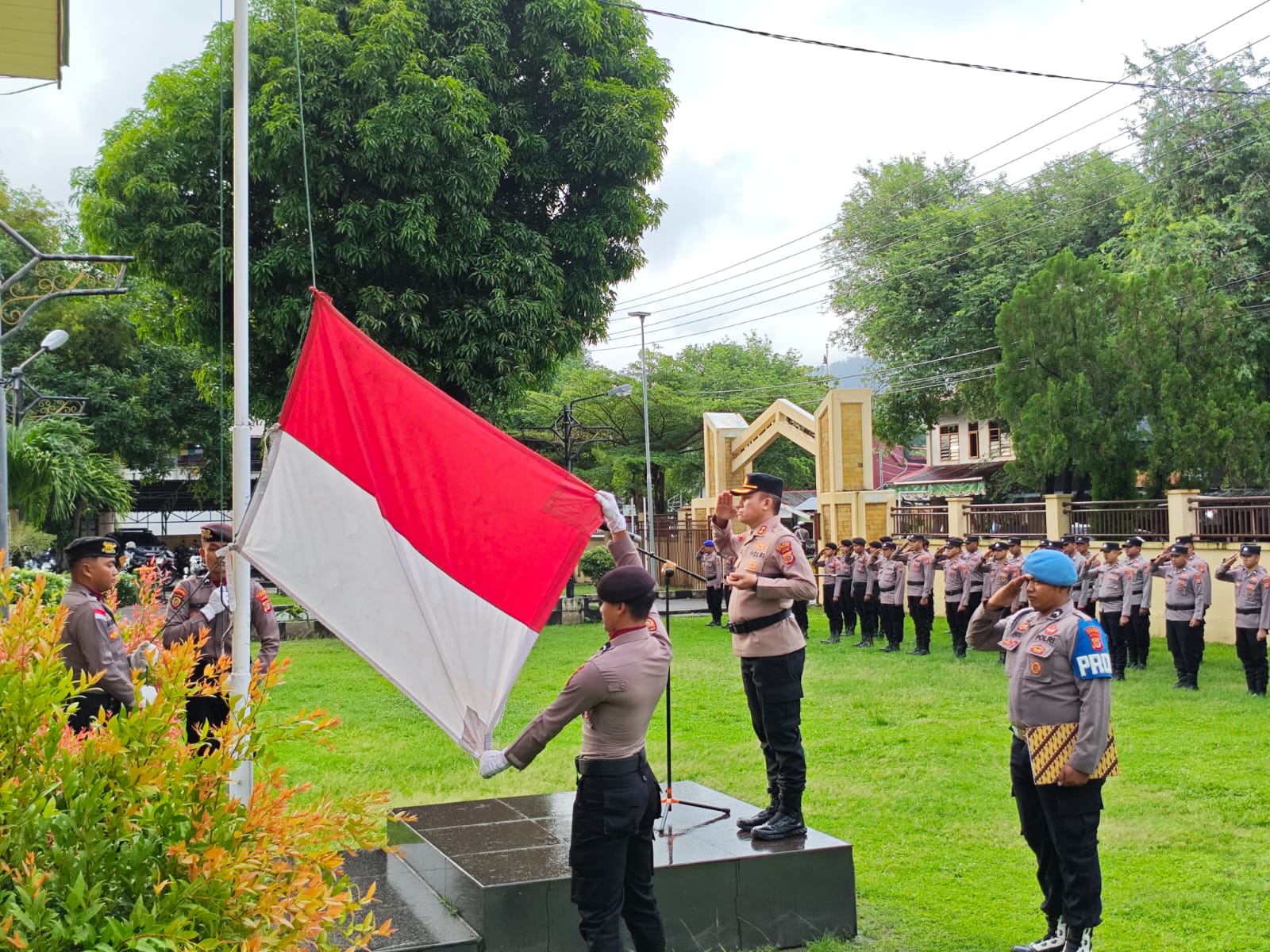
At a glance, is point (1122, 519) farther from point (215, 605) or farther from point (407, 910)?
point (407, 910)

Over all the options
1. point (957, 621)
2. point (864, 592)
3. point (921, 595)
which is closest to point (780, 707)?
point (921, 595)

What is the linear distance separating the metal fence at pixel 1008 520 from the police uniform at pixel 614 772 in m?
18.8

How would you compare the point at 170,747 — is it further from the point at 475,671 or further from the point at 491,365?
the point at 491,365

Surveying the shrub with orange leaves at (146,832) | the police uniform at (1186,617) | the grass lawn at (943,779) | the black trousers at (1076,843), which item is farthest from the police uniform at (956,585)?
the shrub with orange leaves at (146,832)

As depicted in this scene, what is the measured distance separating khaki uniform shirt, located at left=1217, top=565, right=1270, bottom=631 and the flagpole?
35.2ft

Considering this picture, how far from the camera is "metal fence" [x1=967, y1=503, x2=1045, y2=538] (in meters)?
22.0

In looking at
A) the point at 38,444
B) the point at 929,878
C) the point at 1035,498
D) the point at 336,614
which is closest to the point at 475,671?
the point at 336,614

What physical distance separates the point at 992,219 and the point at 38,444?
1131 inches

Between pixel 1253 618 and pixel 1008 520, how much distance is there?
1032 centimetres

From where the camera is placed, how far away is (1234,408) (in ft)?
67.9

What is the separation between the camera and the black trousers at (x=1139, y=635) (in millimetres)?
14469

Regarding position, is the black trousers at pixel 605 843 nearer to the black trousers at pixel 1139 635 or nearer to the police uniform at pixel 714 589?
the black trousers at pixel 1139 635

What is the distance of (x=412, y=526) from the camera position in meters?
4.76

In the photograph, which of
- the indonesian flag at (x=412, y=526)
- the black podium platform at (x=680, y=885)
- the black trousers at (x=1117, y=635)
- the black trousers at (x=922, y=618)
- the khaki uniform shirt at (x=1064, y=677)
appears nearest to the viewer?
the indonesian flag at (x=412, y=526)
